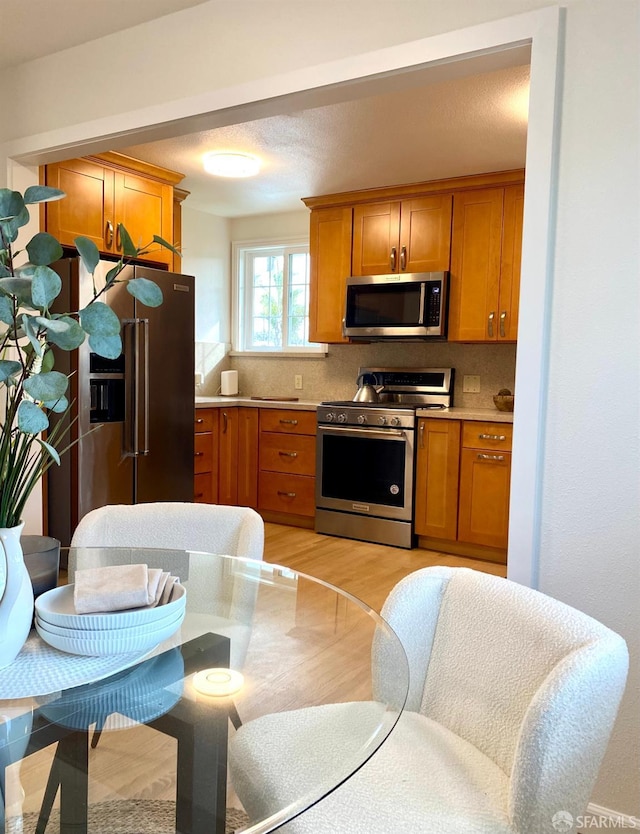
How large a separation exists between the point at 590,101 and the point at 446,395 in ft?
10.1

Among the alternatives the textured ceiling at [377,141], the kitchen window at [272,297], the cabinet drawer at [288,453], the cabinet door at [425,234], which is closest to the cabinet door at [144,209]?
the textured ceiling at [377,141]

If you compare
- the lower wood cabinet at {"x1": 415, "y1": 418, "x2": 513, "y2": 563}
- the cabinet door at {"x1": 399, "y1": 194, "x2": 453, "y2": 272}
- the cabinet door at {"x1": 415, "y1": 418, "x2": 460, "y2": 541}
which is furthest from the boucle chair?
the cabinet door at {"x1": 399, "y1": 194, "x2": 453, "y2": 272}

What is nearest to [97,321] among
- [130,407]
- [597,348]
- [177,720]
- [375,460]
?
[177,720]

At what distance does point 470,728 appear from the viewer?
4.04 ft

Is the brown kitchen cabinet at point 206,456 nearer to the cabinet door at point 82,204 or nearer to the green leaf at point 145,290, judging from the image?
the cabinet door at point 82,204

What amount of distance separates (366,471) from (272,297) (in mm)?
1984

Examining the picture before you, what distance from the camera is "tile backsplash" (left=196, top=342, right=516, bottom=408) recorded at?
4586mm

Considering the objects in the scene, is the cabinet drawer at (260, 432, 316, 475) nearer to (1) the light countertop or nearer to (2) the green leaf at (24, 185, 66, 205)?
(1) the light countertop

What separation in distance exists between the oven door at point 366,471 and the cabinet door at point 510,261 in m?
0.93

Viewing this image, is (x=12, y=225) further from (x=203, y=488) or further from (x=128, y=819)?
(x=203, y=488)

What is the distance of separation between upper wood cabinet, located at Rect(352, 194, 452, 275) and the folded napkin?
11.8ft

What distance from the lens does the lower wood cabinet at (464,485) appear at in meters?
3.98

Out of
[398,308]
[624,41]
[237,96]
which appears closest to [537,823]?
[624,41]

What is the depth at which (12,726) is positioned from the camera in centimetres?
96
